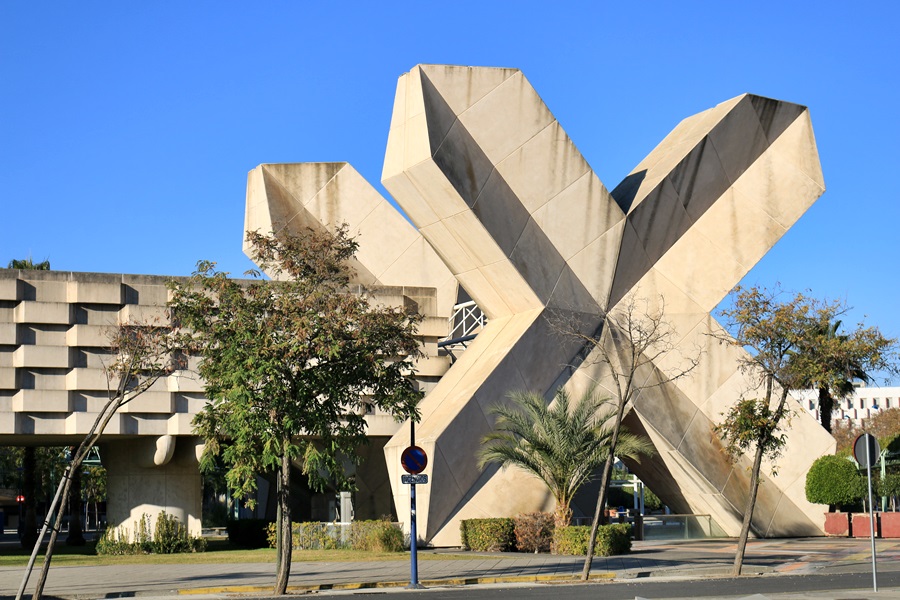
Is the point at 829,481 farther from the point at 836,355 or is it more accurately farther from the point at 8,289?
the point at 8,289

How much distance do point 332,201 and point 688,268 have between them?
13288 millimetres

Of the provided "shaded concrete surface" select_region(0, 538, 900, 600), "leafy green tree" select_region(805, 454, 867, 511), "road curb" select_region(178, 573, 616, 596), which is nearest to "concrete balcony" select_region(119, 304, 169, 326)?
"shaded concrete surface" select_region(0, 538, 900, 600)

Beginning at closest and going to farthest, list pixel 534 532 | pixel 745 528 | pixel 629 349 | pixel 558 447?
pixel 745 528
pixel 558 447
pixel 534 532
pixel 629 349

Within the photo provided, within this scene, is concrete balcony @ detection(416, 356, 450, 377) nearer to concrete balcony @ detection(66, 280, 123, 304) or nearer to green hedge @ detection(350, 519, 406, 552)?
green hedge @ detection(350, 519, 406, 552)

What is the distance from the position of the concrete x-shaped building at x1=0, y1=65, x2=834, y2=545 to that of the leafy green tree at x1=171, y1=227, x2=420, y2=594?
7.90m

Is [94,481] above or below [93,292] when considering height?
below

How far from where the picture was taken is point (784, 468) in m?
30.2

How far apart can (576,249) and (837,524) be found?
11804 mm

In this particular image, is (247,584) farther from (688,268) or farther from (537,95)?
(688,268)

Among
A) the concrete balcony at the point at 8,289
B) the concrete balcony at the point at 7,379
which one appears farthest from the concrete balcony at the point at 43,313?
the concrete balcony at the point at 7,379

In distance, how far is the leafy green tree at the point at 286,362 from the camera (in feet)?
55.8

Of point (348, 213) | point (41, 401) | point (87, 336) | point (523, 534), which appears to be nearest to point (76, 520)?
point (41, 401)

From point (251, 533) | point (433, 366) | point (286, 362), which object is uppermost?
point (433, 366)

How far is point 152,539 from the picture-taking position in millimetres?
30828
